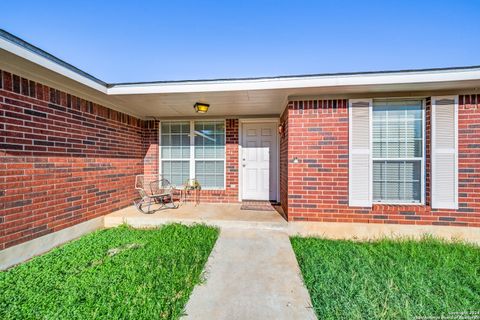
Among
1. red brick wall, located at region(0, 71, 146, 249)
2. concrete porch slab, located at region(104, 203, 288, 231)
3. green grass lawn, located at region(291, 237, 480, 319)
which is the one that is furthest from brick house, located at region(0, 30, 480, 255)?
green grass lawn, located at region(291, 237, 480, 319)

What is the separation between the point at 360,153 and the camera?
11.7 ft

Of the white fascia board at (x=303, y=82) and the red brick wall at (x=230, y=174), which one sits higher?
the white fascia board at (x=303, y=82)

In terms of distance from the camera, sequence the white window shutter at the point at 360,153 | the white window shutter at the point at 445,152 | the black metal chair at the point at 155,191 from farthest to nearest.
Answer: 1. the black metal chair at the point at 155,191
2. the white window shutter at the point at 360,153
3. the white window shutter at the point at 445,152

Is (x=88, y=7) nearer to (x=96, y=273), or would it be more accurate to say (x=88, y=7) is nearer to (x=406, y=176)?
(x=96, y=273)

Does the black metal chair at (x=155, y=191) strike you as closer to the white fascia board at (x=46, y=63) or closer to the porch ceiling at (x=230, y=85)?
the porch ceiling at (x=230, y=85)

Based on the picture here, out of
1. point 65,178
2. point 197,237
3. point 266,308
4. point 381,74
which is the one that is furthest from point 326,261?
point 65,178

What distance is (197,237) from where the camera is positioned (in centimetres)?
340

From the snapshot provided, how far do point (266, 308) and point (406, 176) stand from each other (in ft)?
10.7

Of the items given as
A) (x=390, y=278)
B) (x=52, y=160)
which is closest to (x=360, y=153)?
(x=390, y=278)

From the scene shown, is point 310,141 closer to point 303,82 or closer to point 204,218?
point 303,82

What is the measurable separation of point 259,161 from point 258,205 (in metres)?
1.14

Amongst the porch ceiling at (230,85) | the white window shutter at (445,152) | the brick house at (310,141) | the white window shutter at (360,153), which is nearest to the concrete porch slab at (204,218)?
the brick house at (310,141)

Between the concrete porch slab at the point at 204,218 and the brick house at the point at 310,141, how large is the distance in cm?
35

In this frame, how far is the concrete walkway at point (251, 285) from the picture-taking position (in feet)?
6.29
